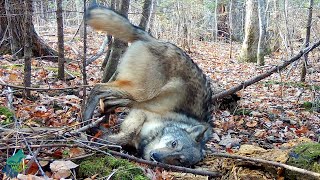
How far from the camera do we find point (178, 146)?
15.7ft

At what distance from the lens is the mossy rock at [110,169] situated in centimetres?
352

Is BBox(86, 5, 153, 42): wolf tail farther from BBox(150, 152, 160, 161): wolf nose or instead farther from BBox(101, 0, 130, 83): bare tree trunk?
BBox(101, 0, 130, 83): bare tree trunk

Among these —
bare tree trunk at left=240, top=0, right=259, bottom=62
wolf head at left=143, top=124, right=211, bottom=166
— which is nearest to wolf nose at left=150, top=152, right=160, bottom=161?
wolf head at left=143, top=124, right=211, bottom=166

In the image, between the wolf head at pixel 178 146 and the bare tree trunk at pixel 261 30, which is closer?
the wolf head at pixel 178 146

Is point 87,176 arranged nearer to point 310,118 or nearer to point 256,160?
point 256,160

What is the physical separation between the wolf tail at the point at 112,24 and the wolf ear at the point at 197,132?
1506 millimetres

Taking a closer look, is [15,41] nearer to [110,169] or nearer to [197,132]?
[197,132]

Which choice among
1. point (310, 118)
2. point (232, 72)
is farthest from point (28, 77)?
point (232, 72)

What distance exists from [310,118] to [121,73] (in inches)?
176

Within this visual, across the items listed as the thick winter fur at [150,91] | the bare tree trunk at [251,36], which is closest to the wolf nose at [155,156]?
the thick winter fur at [150,91]

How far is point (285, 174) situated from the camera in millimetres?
4020

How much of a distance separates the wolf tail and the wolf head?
4.84ft

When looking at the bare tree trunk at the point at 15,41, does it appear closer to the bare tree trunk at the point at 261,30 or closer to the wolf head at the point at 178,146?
the wolf head at the point at 178,146

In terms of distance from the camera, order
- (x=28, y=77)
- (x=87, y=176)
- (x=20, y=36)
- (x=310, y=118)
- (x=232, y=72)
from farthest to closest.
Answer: (x=232, y=72), (x=20, y=36), (x=310, y=118), (x=28, y=77), (x=87, y=176)
